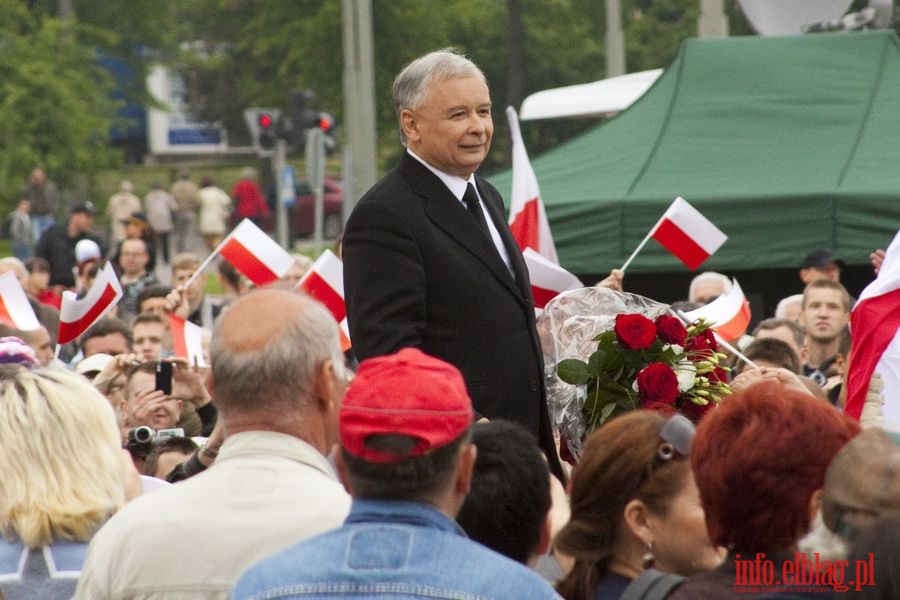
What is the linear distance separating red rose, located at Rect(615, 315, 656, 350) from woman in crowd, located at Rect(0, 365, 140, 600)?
1406mm

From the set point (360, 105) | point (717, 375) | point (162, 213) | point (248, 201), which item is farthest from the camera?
point (248, 201)

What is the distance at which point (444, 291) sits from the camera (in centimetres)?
481

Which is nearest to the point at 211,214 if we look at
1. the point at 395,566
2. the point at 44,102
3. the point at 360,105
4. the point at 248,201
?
the point at 248,201

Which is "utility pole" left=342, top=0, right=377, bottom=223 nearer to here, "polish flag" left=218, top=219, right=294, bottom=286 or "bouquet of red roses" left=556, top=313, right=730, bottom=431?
"polish flag" left=218, top=219, right=294, bottom=286

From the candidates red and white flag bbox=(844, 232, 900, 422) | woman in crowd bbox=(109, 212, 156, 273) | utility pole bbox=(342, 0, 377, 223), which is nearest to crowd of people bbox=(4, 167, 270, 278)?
utility pole bbox=(342, 0, 377, 223)

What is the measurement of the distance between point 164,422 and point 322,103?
96.2 ft

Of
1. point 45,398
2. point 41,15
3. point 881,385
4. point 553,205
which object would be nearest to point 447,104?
point 45,398

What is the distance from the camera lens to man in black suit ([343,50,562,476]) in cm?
476

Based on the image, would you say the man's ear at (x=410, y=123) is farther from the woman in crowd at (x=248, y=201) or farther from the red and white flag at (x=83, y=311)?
the woman in crowd at (x=248, y=201)

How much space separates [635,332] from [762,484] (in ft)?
5.31

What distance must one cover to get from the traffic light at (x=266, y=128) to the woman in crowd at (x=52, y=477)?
18.5 m

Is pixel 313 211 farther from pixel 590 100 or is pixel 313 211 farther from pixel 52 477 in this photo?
pixel 52 477

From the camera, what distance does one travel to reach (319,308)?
343cm

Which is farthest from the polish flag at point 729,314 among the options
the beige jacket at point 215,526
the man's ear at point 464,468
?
the man's ear at point 464,468
